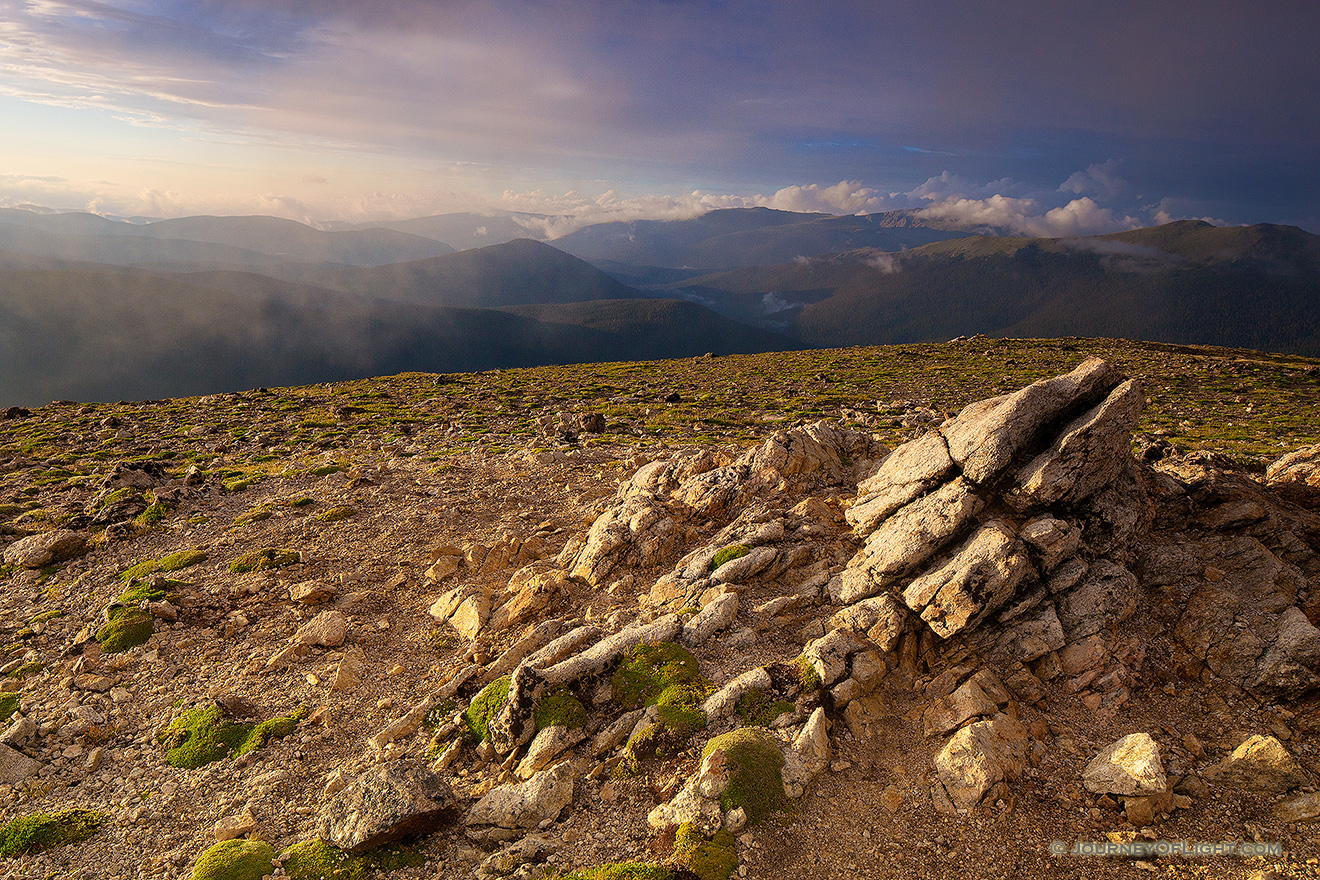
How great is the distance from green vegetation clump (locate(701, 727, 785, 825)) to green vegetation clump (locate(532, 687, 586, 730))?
13.6ft

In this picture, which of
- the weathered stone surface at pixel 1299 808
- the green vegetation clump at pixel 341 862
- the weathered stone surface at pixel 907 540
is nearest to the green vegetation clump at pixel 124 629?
the green vegetation clump at pixel 341 862

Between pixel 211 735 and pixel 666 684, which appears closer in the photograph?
pixel 666 684

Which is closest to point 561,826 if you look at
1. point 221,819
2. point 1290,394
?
point 221,819

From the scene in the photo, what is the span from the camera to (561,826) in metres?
15.2

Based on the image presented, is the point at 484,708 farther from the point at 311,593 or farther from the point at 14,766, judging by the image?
the point at 14,766

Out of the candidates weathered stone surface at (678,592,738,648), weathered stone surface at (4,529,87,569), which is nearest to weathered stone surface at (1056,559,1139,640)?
weathered stone surface at (678,592,738,648)

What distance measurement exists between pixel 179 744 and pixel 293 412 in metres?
67.0

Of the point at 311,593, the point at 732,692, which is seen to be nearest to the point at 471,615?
the point at 311,593

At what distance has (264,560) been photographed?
29.7 meters

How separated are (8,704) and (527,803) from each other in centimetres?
2138

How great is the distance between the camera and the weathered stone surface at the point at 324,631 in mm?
23609

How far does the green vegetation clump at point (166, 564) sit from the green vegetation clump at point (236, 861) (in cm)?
2029

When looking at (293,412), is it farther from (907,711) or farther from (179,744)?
(907,711)

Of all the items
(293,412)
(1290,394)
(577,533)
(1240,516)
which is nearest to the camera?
(1240,516)
